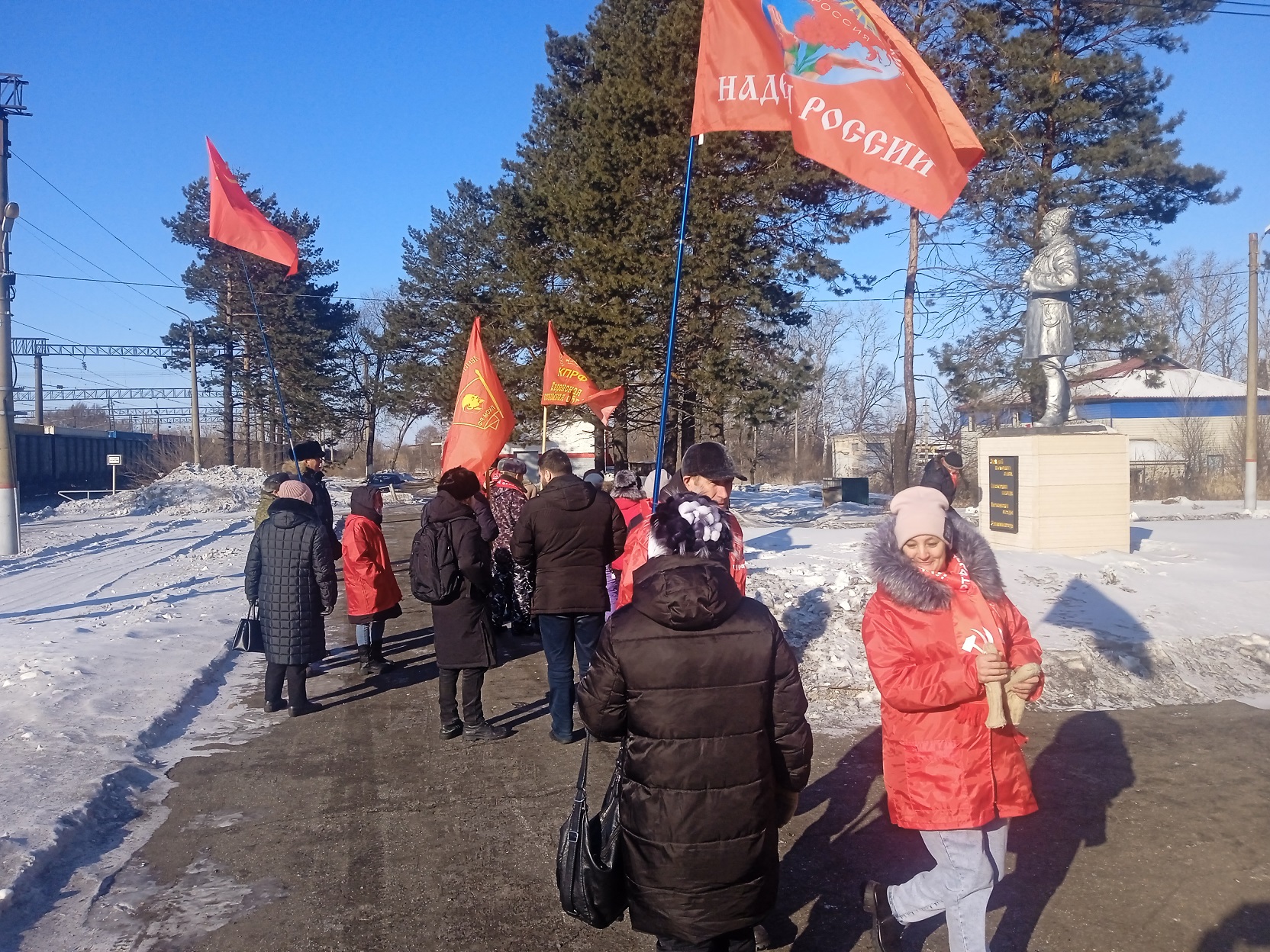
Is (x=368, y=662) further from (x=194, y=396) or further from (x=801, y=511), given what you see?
(x=194, y=396)

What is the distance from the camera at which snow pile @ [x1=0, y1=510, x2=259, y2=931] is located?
4.62 metres

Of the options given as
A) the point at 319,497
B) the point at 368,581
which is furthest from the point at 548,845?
the point at 319,497

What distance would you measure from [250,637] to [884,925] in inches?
207

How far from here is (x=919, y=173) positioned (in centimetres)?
596

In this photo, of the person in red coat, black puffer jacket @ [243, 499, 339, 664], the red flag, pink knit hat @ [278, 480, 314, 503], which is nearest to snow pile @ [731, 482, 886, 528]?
the red flag

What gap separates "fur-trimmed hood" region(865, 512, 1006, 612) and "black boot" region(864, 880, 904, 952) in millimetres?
1132

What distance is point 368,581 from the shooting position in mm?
8156

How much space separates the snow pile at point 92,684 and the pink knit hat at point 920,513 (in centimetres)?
388

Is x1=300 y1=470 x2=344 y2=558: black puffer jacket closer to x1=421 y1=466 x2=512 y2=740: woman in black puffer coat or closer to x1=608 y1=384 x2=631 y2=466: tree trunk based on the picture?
x1=421 y1=466 x2=512 y2=740: woman in black puffer coat

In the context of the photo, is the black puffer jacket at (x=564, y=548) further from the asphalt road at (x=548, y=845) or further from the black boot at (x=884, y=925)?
the black boot at (x=884, y=925)

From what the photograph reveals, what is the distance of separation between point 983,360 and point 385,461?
235 feet

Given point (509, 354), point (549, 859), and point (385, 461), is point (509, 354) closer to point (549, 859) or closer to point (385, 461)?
point (549, 859)

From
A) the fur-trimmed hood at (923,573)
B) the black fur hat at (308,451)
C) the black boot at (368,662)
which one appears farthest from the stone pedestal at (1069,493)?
the fur-trimmed hood at (923,573)

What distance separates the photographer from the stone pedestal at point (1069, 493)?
11.4 metres
